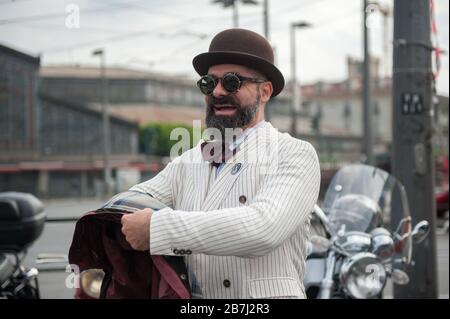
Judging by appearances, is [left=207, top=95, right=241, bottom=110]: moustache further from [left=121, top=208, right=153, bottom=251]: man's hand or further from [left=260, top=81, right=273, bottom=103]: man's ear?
[left=121, top=208, right=153, bottom=251]: man's hand

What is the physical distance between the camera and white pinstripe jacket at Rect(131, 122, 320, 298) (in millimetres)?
1768

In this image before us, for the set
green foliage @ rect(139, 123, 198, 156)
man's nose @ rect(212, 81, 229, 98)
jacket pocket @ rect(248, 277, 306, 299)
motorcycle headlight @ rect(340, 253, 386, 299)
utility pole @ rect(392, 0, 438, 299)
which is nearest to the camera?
jacket pocket @ rect(248, 277, 306, 299)

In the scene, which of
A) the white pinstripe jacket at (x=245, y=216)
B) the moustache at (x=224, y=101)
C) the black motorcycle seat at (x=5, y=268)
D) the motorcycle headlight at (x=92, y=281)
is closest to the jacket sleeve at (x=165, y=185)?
the white pinstripe jacket at (x=245, y=216)

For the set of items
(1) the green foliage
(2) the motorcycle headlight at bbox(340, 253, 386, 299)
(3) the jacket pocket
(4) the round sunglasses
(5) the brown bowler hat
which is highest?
(1) the green foliage

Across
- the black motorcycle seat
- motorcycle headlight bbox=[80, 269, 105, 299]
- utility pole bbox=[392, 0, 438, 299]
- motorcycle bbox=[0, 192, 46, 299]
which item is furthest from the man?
utility pole bbox=[392, 0, 438, 299]

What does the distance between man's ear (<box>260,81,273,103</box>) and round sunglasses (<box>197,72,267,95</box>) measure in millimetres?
51

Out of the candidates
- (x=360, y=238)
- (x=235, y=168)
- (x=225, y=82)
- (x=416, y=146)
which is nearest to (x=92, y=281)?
(x=360, y=238)

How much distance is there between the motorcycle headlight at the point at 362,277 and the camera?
322cm

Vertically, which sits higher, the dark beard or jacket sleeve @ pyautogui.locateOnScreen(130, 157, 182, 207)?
the dark beard

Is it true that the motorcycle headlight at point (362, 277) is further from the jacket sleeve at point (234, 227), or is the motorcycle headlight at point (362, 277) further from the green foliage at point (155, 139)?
the green foliage at point (155, 139)

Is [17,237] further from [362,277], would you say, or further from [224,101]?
[224,101]

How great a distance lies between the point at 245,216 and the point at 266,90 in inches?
18.5

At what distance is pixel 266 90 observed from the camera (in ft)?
6.87
